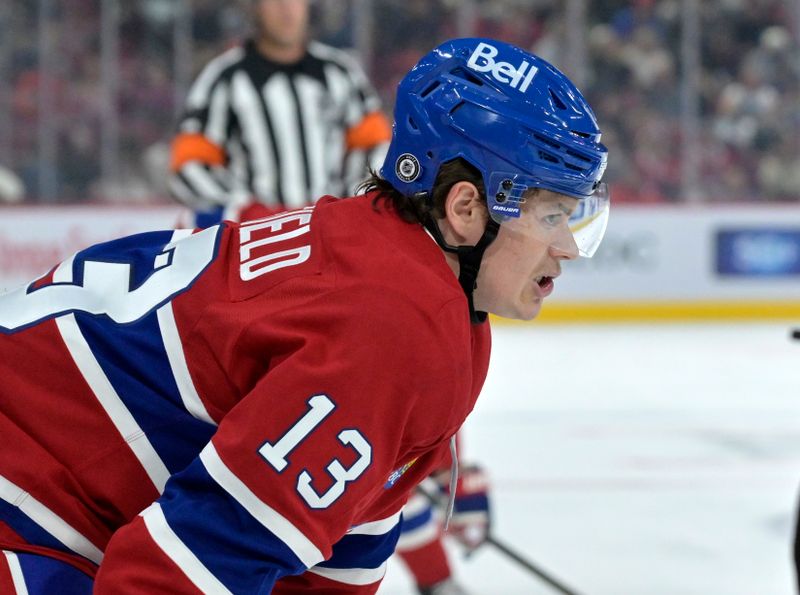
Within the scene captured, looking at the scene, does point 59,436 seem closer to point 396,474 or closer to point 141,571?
point 141,571

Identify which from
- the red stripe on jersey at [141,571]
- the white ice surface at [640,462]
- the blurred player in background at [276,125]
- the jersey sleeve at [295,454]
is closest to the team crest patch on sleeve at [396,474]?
the jersey sleeve at [295,454]

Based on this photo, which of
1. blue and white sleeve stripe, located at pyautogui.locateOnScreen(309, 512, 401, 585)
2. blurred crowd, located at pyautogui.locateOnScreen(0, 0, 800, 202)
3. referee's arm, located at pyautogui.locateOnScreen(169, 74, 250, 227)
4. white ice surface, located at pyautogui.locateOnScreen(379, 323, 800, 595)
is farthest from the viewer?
blurred crowd, located at pyautogui.locateOnScreen(0, 0, 800, 202)

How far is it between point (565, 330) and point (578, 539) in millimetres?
3527

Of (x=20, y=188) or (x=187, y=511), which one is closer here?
(x=187, y=511)

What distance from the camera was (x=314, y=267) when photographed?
3.40ft

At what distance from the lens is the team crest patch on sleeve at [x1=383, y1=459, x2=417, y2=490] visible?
113 cm

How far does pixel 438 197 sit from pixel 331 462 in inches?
11.9

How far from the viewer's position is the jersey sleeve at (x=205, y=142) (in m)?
3.11

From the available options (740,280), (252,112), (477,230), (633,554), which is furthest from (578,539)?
(740,280)

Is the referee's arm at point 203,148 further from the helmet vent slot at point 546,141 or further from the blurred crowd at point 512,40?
the blurred crowd at point 512,40

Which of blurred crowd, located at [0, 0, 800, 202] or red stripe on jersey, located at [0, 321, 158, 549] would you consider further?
blurred crowd, located at [0, 0, 800, 202]

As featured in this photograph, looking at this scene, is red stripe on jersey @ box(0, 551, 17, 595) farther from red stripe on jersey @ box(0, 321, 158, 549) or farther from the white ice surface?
the white ice surface

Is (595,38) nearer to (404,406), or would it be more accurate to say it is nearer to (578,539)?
(578,539)

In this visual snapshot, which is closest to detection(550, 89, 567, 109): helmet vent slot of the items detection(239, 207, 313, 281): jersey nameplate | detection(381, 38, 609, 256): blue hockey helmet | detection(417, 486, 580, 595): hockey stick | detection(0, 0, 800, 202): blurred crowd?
detection(381, 38, 609, 256): blue hockey helmet
